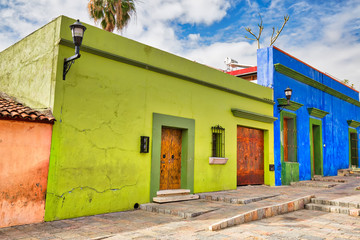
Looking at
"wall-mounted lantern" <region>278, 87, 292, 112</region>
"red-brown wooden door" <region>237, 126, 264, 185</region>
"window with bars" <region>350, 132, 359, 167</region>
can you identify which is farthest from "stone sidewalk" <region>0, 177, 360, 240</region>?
"window with bars" <region>350, 132, 359, 167</region>

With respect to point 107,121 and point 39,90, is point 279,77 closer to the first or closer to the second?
point 107,121

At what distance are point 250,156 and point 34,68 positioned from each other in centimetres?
772

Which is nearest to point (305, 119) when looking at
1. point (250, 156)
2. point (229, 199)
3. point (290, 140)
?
point (290, 140)

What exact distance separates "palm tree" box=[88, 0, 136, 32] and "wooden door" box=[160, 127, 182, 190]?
340 inches

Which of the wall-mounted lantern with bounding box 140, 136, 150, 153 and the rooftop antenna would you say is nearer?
the wall-mounted lantern with bounding box 140, 136, 150, 153

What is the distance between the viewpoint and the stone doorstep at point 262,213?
5.28m

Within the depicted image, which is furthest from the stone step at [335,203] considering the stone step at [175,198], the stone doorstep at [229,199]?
the stone step at [175,198]

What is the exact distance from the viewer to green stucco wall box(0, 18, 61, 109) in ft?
20.2

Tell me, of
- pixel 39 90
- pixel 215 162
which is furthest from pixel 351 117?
→ pixel 39 90

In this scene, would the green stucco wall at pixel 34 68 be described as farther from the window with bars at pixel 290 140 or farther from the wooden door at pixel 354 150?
the wooden door at pixel 354 150

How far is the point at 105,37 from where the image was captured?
22.5ft

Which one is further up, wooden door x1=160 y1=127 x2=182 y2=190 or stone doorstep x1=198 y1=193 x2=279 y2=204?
wooden door x1=160 y1=127 x2=182 y2=190

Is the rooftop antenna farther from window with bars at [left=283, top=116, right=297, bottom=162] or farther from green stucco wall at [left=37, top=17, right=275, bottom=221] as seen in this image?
green stucco wall at [left=37, top=17, right=275, bottom=221]

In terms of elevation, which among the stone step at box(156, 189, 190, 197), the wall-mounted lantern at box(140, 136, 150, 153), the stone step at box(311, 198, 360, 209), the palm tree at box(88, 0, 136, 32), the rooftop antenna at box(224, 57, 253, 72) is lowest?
the stone step at box(311, 198, 360, 209)
